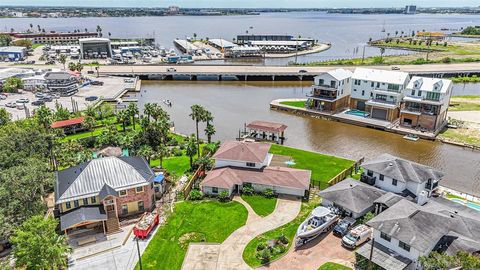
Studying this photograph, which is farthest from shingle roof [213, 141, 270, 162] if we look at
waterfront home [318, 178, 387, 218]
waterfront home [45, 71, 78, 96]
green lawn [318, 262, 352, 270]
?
waterfront home [45, 71, 78, 96]

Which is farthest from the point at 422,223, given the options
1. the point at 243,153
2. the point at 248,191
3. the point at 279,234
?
the point at 243,153

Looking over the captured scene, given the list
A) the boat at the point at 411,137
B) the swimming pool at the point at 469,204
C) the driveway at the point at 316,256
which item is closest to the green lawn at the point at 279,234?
the driveway at the point at 316,256

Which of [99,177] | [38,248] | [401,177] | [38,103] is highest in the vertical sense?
[38,103]

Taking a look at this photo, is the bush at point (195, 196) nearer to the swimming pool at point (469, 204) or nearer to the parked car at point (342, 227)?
the parked car at point (342, 227)

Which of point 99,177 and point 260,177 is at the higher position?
point 99,177

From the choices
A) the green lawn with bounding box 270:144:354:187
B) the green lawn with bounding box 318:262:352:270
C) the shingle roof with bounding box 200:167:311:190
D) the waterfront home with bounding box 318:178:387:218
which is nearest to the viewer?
the green lawn with bounding box 318:262:352:270

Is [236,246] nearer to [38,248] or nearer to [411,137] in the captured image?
[38,248]

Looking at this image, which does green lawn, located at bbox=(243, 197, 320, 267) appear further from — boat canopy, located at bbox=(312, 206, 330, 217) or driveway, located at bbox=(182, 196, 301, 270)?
boat canopy, located at bbox=(312, 206, 330, 217)
